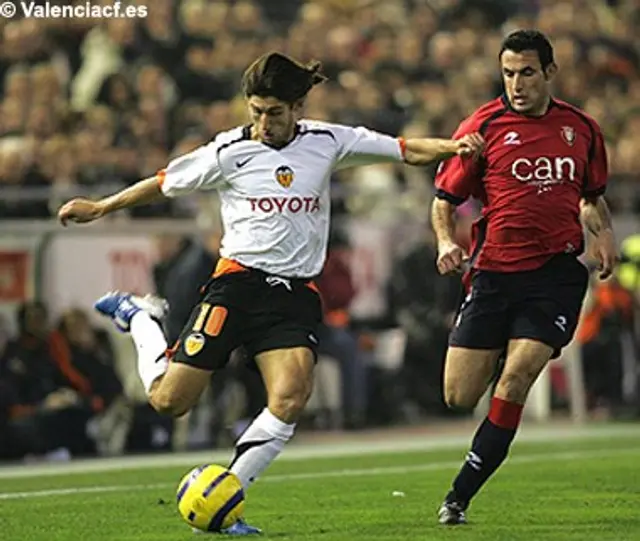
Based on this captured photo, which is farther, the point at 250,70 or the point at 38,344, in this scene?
the point at 38,344

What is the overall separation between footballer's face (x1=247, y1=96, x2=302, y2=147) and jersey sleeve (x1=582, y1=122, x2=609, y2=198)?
66.6 inches

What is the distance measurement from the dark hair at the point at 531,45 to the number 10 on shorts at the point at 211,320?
2089 millimetres

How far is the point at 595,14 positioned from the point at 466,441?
38.7ft

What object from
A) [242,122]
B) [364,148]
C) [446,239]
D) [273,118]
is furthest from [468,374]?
[242,122]

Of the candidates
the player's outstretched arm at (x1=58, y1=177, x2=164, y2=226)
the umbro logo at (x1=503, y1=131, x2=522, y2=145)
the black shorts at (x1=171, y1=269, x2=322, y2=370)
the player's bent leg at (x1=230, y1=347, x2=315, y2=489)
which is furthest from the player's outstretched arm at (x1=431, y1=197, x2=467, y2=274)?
the player's outstretched arm at (x1=58, y1=177, x2=164, y2=226)

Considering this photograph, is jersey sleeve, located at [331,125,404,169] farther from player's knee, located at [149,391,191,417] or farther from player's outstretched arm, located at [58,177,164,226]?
player's knee, located at [149,391,191,417]

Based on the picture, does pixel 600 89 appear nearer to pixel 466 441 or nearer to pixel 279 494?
pixel 466 441

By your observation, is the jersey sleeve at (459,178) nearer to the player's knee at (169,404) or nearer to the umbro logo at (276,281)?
the umbro logo at (276,281)

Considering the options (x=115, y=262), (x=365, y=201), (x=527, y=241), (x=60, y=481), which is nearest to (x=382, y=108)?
(x=365, y=201)

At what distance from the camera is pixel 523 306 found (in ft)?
35.5

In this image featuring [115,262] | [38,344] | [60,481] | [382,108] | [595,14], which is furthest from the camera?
[595,14]

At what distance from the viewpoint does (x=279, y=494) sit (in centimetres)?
1320

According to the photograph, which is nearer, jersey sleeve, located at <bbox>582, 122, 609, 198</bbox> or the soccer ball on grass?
the soccer ball on grass

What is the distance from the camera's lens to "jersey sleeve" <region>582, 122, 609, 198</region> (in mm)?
11055
